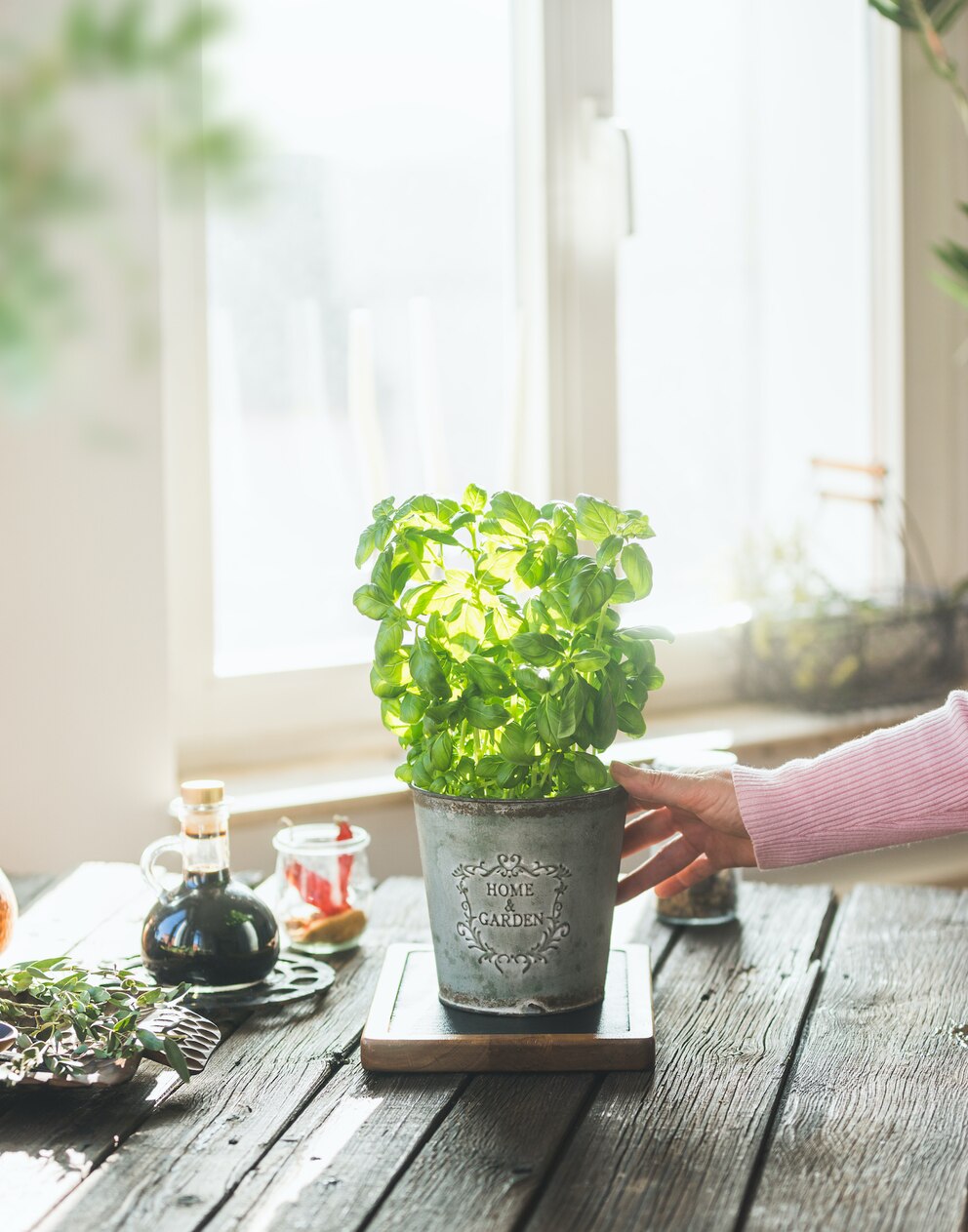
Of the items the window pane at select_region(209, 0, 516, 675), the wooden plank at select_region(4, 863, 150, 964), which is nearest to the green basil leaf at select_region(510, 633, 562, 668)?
the wooden plank at select_region(4, 863, 150, 964)


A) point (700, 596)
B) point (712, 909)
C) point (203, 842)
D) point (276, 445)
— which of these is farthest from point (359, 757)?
point (203, 842)

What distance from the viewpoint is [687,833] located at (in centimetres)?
130

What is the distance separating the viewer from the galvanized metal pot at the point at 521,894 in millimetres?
1050

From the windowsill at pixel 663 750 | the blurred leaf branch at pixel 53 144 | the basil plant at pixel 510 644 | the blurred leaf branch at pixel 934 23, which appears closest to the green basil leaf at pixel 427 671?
the basil plant at pixel 510 644

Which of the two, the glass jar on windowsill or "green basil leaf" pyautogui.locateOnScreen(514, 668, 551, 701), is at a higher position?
"green basil leaf" pyautogui.locateOnScreen(514, 668, 551, 701)

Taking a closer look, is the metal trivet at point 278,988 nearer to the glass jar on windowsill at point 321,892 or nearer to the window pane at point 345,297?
the glass jar on windowsill at point 321,892

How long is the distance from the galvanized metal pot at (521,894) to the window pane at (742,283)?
1535 millimetres

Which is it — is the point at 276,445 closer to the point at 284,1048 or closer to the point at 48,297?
the point at 48,297

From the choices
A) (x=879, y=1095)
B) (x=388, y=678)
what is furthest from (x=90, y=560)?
(x=879, y=1095)

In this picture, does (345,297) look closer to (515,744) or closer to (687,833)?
(687,833)

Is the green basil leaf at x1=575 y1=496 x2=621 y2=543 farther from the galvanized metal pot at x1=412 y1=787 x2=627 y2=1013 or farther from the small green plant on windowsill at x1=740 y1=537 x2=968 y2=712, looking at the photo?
the small green plant on windowsill at x1=740 y1=537 x2=968 y2=712

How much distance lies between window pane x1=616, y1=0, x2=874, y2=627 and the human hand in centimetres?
130

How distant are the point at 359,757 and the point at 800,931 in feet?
3.24

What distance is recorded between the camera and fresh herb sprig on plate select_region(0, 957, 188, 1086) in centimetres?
100
